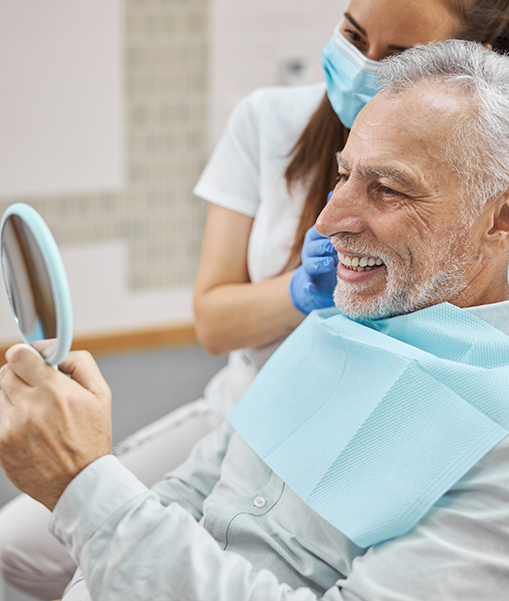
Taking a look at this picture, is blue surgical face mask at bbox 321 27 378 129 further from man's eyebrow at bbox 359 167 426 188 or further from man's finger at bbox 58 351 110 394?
man's finger at bbox 58 351 110 394

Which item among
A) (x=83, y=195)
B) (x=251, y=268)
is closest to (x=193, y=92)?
(x=83, y=195)

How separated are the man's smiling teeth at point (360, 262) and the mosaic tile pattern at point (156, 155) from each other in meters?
1.96

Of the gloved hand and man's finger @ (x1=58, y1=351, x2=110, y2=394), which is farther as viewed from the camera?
the gloved hand

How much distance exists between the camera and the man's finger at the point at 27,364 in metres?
0.81

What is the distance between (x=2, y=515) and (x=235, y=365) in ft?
1.97

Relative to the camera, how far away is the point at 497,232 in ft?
3.28

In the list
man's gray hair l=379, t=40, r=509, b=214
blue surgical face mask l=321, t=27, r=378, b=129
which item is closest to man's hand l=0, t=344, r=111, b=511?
man's gray hair l=379, t=40, r=509, b=214

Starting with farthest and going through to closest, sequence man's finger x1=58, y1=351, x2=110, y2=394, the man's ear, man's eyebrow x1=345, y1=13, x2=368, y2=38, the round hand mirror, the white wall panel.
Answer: the white wall panel < man's eyebrow x1=345, y1=13, x2=368, y2=38 < the man's ear < man's finger x1=58, y1=351, x2=110, y2=394 < the round hand mirror

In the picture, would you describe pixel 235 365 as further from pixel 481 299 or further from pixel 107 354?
pixel 107 354

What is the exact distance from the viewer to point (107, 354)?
118 inches

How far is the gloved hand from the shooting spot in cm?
120

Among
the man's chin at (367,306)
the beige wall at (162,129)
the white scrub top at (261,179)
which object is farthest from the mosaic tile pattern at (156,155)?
the man's chin at (367,306)

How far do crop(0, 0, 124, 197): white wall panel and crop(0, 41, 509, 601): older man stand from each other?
73.3 inches

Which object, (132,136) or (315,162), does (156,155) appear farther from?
(315,162)
